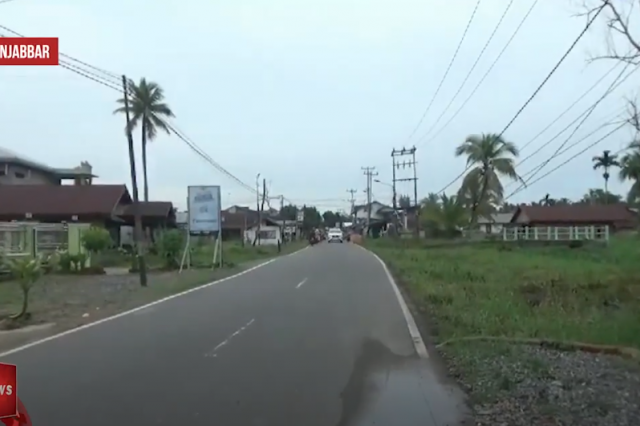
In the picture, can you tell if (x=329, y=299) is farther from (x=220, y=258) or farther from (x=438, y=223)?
(x=438, y=223)

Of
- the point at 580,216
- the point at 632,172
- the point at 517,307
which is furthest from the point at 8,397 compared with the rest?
the point at 580,216

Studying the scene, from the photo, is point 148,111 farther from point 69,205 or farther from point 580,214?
point 580,214

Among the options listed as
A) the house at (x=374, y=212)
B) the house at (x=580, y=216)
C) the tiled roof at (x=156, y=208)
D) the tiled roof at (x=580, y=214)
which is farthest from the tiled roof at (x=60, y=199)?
the house at (x=374, y=212)

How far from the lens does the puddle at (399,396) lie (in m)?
7.96

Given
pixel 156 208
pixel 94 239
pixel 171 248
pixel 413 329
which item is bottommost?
pixel 413 329

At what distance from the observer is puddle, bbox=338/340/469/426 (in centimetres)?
796

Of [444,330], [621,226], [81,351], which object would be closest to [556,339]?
[444,330]

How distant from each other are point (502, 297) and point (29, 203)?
4295 centimetres

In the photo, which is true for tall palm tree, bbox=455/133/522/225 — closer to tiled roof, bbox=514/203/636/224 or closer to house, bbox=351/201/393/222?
tiled roof, bbox=514/203/636/224

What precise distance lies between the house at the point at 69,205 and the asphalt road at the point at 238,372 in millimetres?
38677

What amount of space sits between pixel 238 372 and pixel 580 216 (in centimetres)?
7385

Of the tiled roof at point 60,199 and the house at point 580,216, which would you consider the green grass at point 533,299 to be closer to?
the tiled roof at point 60,199

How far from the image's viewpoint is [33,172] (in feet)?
214

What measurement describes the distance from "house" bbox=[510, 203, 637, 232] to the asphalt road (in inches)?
2532
